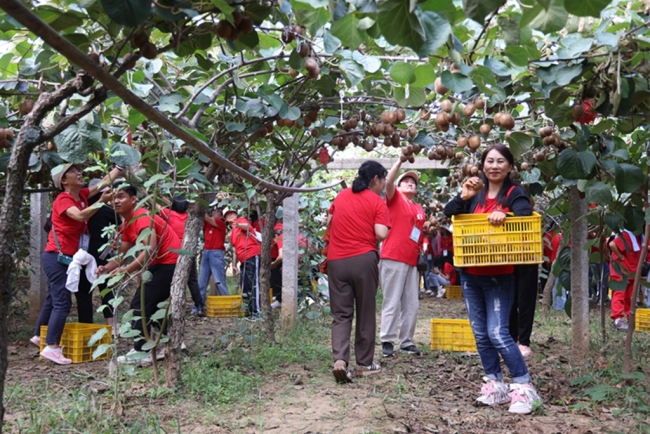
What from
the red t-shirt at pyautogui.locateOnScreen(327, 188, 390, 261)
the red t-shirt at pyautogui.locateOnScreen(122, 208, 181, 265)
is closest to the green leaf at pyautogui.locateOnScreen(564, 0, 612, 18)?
A: the red t-shirt at pyautogui.locateOnScreen(327, 188, 390, 261)

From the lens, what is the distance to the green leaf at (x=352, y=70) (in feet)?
9.44

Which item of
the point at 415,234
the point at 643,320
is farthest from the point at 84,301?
the point at 643,320

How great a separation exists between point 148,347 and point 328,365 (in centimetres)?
170

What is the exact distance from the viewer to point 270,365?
4.62m

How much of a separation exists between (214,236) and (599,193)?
5936 millimetres

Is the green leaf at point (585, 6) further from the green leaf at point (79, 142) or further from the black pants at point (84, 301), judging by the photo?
the black pants at point (84, 301)

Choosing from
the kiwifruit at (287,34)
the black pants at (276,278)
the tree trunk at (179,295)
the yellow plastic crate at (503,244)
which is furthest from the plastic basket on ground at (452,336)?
the black pants at (276,278)

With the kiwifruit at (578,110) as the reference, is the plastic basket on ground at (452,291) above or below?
below

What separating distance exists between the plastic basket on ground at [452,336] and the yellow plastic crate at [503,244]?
6.86ft

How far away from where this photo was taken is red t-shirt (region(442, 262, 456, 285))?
12.9 meters

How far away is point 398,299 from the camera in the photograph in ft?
17.4

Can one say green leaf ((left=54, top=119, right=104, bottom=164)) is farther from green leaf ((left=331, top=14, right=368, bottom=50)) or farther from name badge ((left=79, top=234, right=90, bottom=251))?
name badge ((left=79, top=234, right=90, bottom=251))

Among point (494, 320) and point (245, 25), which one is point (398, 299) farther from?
point (245, 25)

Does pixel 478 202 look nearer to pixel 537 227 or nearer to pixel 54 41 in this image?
pixel 537 227
